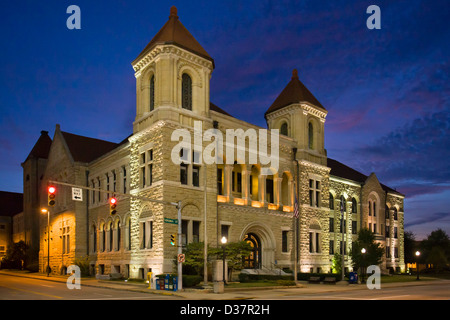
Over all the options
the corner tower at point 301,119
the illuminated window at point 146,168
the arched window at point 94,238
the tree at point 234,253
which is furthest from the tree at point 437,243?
the illuminated window at point 146,168

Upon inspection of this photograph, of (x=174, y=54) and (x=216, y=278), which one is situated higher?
(x=174, y=54)

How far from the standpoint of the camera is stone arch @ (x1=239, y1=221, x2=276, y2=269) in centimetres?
4328

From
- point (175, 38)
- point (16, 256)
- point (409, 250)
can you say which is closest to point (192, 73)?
point (175, 38)

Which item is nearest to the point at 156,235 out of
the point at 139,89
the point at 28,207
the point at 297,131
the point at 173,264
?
the point at 173,264

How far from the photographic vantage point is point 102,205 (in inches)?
1827

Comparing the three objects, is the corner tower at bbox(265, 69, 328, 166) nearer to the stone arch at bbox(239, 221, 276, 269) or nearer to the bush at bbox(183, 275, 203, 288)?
the stone arch at bbox(239, 221, 276, 269)

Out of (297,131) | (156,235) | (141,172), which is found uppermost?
(297,131)

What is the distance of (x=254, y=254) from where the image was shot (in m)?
43.9

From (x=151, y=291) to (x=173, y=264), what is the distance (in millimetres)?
6198

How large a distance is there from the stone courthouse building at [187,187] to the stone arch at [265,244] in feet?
0.32

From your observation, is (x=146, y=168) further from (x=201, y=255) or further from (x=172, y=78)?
(x=201, y=255)

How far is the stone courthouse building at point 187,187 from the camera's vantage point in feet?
119

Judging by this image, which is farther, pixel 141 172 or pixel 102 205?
pixel 102 205

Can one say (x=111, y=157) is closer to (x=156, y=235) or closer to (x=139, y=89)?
(x=139, y=89)
